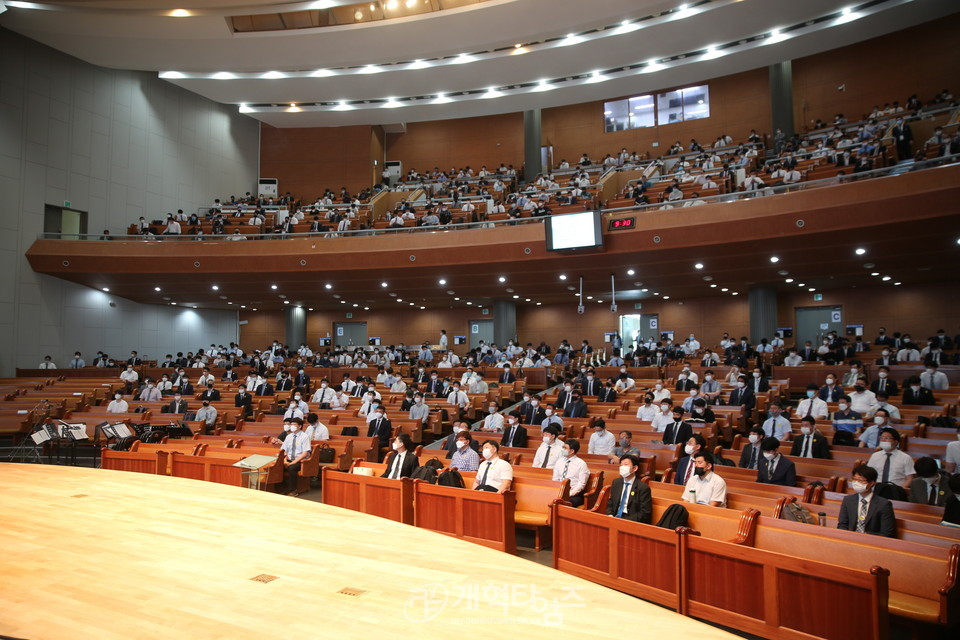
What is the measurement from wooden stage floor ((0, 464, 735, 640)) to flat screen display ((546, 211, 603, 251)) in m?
10.9

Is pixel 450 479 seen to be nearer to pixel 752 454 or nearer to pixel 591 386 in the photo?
pixel 752 454

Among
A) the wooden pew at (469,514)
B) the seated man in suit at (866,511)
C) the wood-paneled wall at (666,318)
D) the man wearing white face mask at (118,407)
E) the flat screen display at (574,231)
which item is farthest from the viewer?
the wood-paneled wall at (666,318)

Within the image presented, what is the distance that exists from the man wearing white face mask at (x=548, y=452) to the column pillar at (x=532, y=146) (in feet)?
58.8

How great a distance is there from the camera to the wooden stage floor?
111 inches

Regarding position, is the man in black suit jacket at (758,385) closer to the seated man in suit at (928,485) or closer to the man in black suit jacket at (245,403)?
the seated man in suit at (928,485)

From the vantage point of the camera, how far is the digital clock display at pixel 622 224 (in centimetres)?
1493

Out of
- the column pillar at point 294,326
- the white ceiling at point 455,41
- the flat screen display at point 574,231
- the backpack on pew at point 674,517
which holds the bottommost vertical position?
the backpack on pew at point 674,517

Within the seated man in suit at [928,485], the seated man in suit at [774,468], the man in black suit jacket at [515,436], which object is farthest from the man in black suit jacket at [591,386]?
the seated man in suit at [928,485]

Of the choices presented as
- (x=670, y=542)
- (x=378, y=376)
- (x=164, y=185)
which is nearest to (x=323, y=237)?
(x=378, y=376)

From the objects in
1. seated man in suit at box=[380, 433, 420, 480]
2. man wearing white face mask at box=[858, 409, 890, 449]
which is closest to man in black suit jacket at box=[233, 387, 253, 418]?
seated man in suit at box=[380, 433, 420, 480]

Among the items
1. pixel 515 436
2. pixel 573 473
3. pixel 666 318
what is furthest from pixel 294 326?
pixel 573 473

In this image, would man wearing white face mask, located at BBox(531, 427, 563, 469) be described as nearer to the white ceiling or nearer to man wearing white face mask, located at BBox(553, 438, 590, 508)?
man wearing white face mask, located at BBox(553, 438, 590, 508)

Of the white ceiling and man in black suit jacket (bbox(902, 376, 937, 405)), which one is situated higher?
the white ceiling

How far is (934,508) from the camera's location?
4836 millimetres
